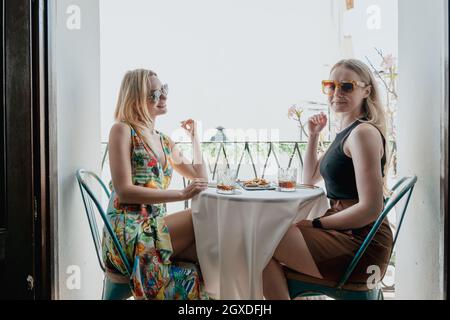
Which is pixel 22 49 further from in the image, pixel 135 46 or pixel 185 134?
pixel 185 134

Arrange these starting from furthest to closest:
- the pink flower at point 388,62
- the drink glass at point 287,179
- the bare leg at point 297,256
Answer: the pink flower at point 388,62
the drink glass at point 287,179
the bare leg at point 297,256

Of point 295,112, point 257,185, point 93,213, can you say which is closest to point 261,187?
point 257,185

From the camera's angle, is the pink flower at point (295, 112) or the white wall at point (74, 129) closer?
the white wall at point (74, 129)

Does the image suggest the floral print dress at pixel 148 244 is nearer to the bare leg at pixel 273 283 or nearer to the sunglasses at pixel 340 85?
the bare leg at pixel 273 283

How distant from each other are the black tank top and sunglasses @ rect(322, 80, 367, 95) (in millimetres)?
178

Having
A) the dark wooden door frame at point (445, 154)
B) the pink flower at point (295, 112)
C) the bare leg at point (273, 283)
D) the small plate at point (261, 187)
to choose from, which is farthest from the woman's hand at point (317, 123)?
the bare leg at point (273, 283)

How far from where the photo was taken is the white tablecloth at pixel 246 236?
1.42m

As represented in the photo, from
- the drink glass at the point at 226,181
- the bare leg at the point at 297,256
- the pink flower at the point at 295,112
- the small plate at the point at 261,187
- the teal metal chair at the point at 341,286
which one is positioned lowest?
the teal metal chair at the point at 341,286

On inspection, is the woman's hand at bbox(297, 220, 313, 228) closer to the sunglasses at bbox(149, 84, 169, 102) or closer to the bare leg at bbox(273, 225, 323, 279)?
the bare leg at bbox(273, 225, 323, 279)

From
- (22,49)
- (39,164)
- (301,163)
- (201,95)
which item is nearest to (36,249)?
(39,164)

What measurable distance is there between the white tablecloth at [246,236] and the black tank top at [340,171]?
0.81 ft

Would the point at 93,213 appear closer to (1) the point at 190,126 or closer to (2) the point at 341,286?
(1) the point at 190,126

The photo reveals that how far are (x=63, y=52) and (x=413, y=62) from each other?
1.70 meters

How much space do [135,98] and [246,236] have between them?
0.87 metres
